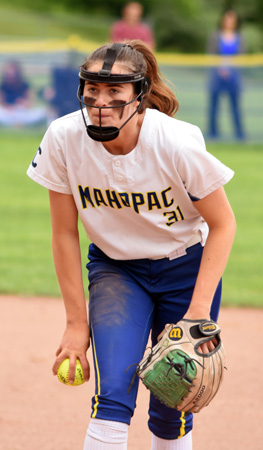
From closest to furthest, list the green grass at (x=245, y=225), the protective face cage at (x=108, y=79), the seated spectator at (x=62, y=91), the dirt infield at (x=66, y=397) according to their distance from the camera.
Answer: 1. the protective face cage at (x=108, y=79)
2. the dirt infield at (x=66, y=397)
3. the green grass at (x=245, y=225)
4. the seated spectator at (x=62, y=91)

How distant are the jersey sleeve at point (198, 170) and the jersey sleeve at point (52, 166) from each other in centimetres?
46

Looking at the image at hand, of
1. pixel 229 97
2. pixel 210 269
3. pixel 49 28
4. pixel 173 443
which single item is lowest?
pixel 49 28

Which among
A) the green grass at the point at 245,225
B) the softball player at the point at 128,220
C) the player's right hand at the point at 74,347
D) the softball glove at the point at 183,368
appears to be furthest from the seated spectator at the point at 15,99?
the softball glove at the point at 183,368

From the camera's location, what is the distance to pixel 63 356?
120 inches

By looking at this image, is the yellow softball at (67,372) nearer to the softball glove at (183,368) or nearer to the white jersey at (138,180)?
the softball glove at (183,368)

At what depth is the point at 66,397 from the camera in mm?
4379

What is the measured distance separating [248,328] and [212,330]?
9.06ft

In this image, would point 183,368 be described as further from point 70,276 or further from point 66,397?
point 66,397

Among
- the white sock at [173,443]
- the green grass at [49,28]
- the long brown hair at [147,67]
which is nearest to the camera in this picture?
the long brown hair at [147,67]

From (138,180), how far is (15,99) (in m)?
11.7

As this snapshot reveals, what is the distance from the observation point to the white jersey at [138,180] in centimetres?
291

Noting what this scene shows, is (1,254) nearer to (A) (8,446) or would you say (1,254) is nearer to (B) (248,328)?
(B) (248,328)

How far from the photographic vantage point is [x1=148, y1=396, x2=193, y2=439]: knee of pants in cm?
321

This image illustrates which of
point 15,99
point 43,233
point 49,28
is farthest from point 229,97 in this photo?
point 49,28
